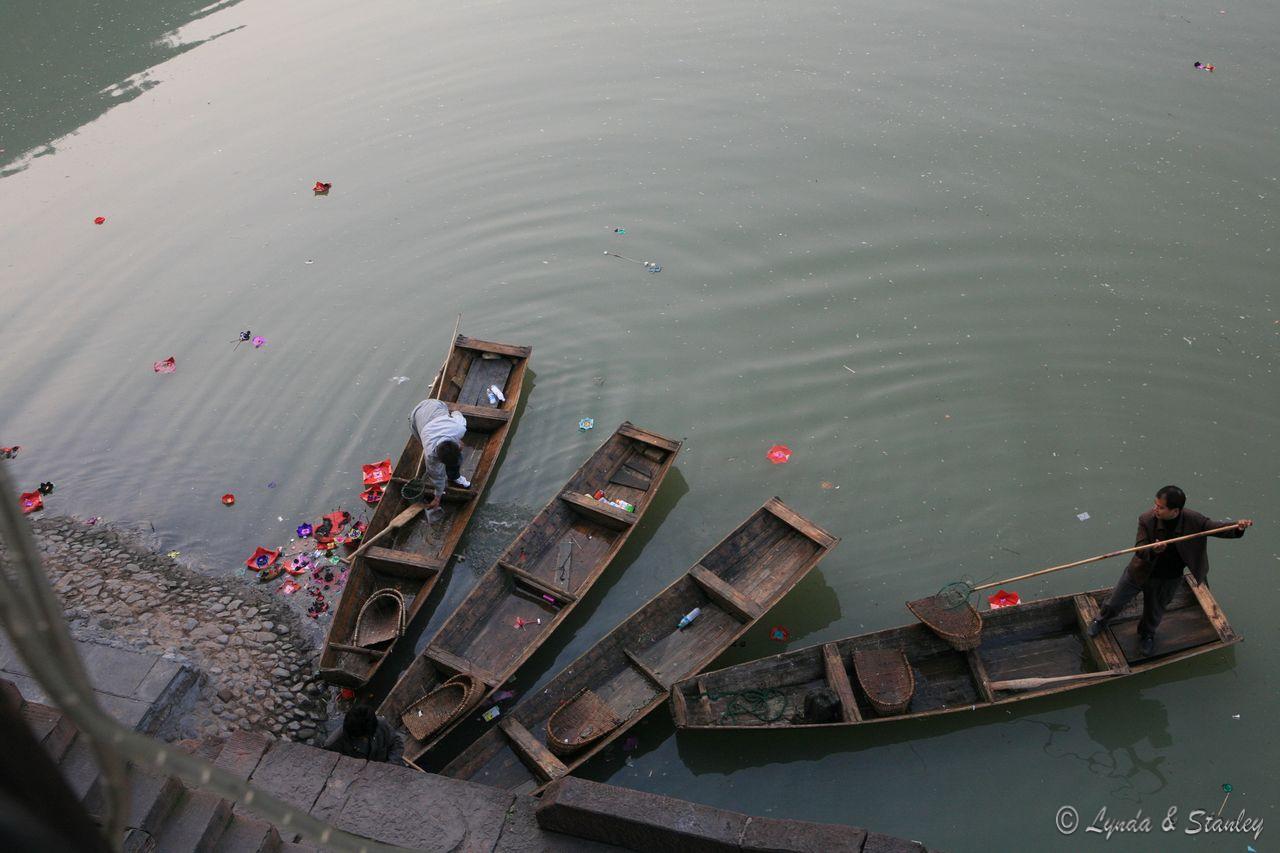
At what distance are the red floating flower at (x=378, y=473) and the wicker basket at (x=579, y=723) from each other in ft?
10.9

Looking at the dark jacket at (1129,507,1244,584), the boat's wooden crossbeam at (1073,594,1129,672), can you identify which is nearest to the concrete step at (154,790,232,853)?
the boat's wooden crossbeam at (1073,594,1129,672)

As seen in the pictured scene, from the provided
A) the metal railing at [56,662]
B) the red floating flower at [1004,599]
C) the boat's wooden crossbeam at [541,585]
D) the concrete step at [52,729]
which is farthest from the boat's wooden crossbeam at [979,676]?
the metal railing at [56,662]

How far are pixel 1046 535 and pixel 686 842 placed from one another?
4730 mm

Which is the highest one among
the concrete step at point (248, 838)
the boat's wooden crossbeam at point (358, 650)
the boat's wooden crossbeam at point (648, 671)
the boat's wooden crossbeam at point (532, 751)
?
the boat's wooden crossbeam at point (648, 671)

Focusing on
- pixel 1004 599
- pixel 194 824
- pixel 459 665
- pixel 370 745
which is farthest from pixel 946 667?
pixel 194 824

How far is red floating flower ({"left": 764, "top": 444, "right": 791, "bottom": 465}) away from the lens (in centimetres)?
937

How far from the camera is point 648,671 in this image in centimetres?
746

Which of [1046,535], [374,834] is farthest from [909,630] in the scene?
[374,834]

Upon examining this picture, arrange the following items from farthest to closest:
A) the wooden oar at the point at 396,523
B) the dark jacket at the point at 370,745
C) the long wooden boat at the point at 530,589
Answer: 1. the wooden oar at the point at 396,523
2. the long wooden boat at the point at 530,589
3. the dark jacket at the point at 370,745

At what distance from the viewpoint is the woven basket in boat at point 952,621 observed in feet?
23.8

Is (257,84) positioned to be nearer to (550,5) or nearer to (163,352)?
(550,5)

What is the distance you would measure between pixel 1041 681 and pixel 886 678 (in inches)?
44.2

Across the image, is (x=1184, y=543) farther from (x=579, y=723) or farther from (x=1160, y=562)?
(x=579, y=723)

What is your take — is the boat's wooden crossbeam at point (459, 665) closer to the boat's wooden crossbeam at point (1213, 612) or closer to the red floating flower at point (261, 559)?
the red floating flower at point (261, 559)
